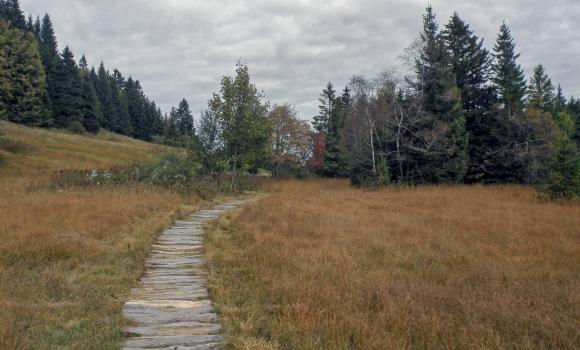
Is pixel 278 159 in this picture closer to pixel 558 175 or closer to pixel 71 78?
pixel 558 175

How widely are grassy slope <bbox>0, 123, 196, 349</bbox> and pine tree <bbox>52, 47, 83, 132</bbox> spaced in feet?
167

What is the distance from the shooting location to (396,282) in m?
6.43

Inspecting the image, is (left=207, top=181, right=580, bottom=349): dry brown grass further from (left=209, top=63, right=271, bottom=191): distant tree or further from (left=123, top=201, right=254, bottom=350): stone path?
(left=209, top=63, right=271, bottom=191): distant tree

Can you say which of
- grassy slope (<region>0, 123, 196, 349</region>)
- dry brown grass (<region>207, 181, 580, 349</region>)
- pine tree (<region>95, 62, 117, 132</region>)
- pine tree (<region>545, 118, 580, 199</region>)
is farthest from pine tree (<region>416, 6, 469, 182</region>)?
pine tree (<region>95, 62, 117, 132</region>)

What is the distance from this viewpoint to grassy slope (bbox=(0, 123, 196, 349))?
455 centimetres

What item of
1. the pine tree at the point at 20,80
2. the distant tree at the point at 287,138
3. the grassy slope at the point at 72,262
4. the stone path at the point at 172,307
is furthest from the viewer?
the pine tree at the point at 20,80

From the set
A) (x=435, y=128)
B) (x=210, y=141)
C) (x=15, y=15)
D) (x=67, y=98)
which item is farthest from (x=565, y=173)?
(x=15, y=15)

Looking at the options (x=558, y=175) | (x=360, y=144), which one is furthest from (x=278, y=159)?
(x=558, y=175)

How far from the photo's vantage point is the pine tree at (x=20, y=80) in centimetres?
5428

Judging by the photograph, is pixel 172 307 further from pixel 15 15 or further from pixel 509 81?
pixel 15 15

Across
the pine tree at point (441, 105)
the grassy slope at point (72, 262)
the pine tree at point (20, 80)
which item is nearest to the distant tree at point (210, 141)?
the grassy slope at point (72, 262)

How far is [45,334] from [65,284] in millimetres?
1934

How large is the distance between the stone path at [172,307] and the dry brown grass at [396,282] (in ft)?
0.83

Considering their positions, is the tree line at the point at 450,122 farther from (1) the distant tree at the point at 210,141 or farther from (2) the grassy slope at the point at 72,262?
(2) the grassy slope at the point at 72,262
